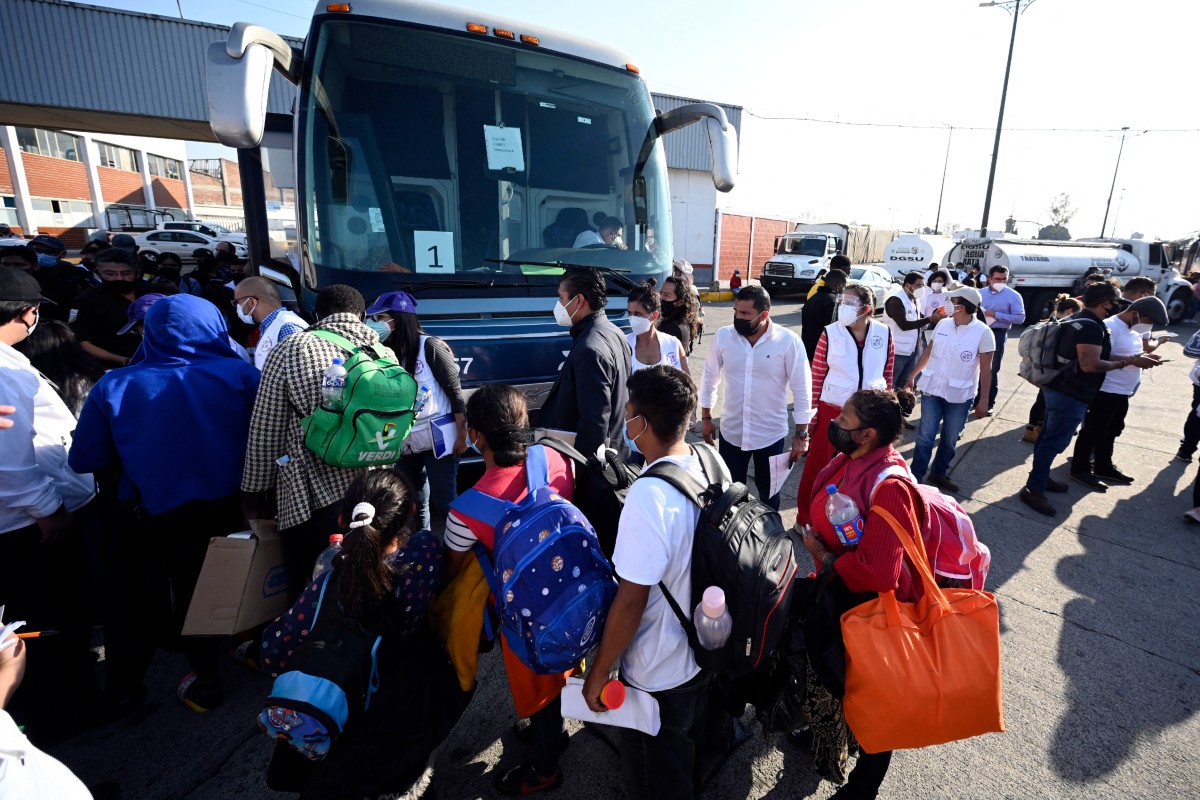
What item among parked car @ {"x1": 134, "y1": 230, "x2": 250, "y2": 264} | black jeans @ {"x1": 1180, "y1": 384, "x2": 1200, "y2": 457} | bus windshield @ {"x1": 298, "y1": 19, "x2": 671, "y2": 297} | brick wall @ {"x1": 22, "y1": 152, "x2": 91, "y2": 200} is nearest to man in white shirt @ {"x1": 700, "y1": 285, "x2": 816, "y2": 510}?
bus windshield @ {"x1": 298, "y1": 19, "x2": 671, "y2": 297}

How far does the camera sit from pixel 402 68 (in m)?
4.04

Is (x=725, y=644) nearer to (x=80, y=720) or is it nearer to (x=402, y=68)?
(x=80, y=720)

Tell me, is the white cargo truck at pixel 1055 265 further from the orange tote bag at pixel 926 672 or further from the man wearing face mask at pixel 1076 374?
the orange tote bag at pixel 926 672

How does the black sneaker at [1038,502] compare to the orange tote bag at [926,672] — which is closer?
the orange tote bag at [926,672]

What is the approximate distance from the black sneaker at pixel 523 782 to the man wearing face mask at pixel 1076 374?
4867 millimetres

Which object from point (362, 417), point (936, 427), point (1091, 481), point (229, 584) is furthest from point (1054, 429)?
point (229, 584)

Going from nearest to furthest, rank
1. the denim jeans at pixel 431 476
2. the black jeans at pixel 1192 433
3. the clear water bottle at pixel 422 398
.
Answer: the clear water bottle at pixel 422 398 < the denim jeans at pixel 431 476 < the black jeans at pixel 1192 433

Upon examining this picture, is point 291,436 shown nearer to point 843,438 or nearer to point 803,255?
point 843,438

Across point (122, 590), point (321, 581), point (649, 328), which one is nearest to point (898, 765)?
point (321, 581)

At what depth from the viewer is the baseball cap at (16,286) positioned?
2.48 metres

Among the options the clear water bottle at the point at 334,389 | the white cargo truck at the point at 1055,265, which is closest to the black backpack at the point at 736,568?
the clear water bottle at the point at 334,389

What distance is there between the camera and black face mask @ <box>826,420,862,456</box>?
2.35m

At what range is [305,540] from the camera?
8.63 feet

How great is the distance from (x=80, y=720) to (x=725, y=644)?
3.01 metres
